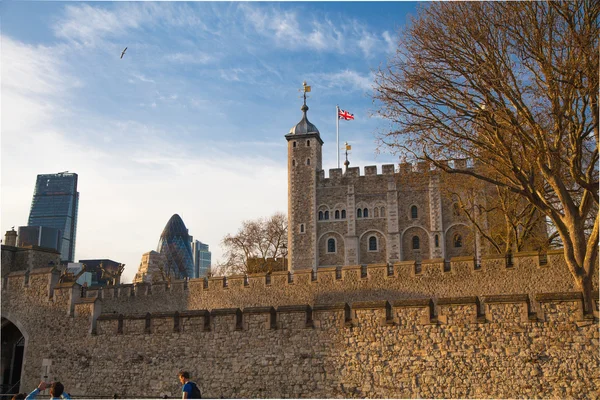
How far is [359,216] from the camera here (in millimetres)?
55281

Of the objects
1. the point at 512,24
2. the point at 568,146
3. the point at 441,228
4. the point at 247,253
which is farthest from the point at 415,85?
the point at 247,253

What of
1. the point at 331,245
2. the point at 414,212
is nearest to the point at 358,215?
the point at 331,245

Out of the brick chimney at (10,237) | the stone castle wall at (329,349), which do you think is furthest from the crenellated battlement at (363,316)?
the brick chimney at (10,237)

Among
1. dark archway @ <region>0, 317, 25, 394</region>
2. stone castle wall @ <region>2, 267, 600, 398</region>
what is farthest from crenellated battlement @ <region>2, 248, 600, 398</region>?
dark archway @ <region>0, 317, 25, 394</region>

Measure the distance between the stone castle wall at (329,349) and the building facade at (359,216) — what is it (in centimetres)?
3841

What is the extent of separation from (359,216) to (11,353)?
127 feet

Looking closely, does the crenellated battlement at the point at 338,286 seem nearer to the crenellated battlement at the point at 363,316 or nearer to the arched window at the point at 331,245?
the crenellated battlement at the point at 363,316

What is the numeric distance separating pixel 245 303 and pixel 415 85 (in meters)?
11.5

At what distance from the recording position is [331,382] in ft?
44.4

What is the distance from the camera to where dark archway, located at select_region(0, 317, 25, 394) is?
19.1m

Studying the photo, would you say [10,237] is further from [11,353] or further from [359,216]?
[359,216]

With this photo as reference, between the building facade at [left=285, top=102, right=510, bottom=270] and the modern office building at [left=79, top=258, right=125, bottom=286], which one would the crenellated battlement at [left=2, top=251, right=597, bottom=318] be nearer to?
the modern office building at [left=79, top=258, right=125, bottom=286]

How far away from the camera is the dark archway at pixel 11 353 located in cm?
1909

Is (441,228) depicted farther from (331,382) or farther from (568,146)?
(331,382)
